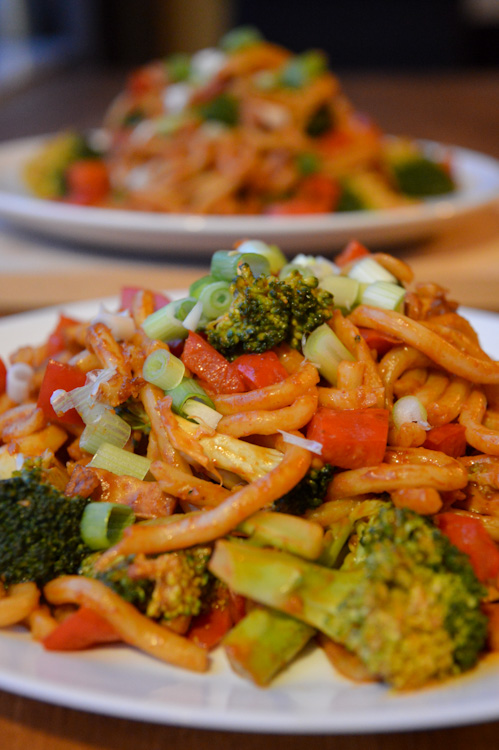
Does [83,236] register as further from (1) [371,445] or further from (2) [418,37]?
(2) [418,37]

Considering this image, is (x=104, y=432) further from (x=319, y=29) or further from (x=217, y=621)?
(x=319, y=29)

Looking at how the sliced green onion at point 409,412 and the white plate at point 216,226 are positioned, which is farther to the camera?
the white plate at point 216,226

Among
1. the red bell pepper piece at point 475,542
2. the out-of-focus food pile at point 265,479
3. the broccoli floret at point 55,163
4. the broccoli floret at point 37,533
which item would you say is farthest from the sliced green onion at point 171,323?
the broccoli floret at point 55,163

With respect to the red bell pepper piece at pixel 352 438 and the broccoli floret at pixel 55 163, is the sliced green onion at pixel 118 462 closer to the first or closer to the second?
the red bell pepper piece at pixel 352 438

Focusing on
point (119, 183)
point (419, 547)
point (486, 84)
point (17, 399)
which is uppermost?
point (419, 547)

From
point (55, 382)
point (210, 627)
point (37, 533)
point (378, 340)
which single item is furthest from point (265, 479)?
point (55, 382)

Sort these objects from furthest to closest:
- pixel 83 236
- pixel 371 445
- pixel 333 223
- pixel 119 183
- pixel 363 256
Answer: pixel 119 183 → pixel 83 236 → pixel 333 223 → pixel 363 256 → pixel 371 445

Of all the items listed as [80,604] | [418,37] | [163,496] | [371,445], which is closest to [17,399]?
[163,496]
